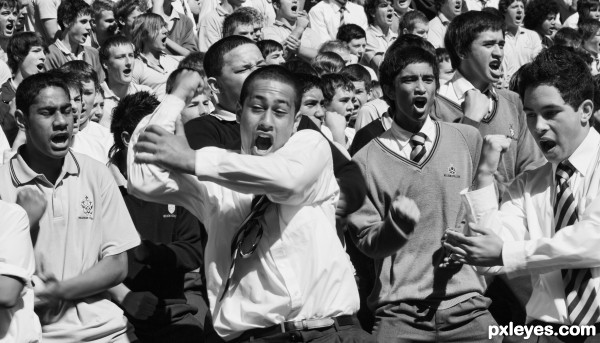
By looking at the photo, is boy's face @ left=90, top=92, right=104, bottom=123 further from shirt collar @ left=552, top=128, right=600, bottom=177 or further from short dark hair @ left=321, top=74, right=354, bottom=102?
shirt collar @ left=552, top=128, right=600, bottom=177

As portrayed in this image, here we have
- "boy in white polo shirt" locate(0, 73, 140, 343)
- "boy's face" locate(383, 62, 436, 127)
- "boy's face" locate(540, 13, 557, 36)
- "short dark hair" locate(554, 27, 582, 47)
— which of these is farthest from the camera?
"boy's face" locate(540, 13, 557, 36)

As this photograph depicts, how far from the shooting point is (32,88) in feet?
21.0

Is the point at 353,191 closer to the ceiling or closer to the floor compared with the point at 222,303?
closer to the ceiling

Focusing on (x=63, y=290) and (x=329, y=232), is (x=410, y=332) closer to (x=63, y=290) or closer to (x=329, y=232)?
(x=329, y=232)

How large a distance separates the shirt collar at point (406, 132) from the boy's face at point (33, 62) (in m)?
5.10

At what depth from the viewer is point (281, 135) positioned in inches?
213

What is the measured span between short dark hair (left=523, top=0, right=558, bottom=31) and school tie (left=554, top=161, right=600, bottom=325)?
40.1 feet

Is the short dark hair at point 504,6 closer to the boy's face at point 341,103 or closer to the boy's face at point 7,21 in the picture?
the boy's face at point 341,103

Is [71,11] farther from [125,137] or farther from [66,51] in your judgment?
[125,137]

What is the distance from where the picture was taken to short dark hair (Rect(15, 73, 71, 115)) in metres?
6.36

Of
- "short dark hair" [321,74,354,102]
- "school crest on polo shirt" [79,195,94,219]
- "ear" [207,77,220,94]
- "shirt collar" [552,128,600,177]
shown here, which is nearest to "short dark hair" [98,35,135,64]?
"short dark hair" [321,74,354,102]

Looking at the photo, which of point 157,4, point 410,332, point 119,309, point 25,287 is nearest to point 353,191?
point 410,332

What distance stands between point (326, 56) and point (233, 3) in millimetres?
2805

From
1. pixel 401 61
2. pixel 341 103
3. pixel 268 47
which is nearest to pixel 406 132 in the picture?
pixel 401 61
